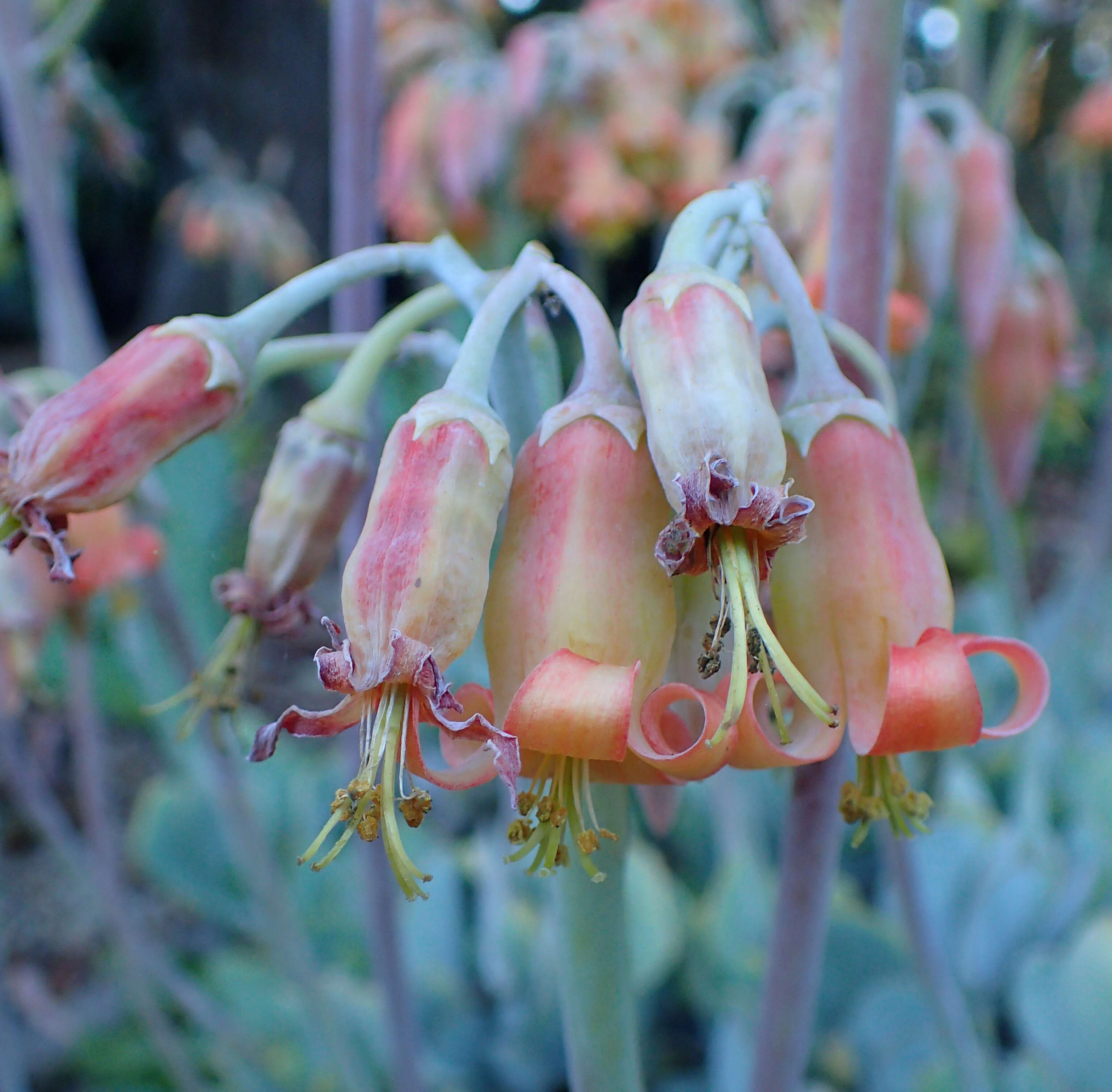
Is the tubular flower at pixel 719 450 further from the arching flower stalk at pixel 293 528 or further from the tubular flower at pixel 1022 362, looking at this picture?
the tubular flower at pixel 1022 362

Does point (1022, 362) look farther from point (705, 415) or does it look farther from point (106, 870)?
point (106, 870)

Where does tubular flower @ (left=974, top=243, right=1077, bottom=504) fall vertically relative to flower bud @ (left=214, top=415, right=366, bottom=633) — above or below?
below

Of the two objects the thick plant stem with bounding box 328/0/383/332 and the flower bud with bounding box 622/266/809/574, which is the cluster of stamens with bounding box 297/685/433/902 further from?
the thick plant stem with bounding box 328/0/383/332

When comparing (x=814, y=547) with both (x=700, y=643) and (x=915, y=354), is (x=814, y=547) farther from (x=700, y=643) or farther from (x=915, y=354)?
(x=915, y=354)

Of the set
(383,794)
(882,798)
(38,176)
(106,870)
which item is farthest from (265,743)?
(106,870)

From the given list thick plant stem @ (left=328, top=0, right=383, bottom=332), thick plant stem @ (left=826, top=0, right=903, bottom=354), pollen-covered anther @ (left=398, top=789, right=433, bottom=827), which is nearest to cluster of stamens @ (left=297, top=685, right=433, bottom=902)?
pollen-covered anther @ (left=398, top=789, right=433, bottom=827)

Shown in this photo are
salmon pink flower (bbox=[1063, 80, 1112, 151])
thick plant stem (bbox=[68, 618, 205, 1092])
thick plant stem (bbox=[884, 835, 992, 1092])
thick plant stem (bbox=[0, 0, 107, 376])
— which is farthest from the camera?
salmon pink flower (bbox=[1063, 80, 1112, 151])

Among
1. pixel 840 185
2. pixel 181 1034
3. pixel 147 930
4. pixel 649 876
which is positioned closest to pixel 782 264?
pixel 840 185
